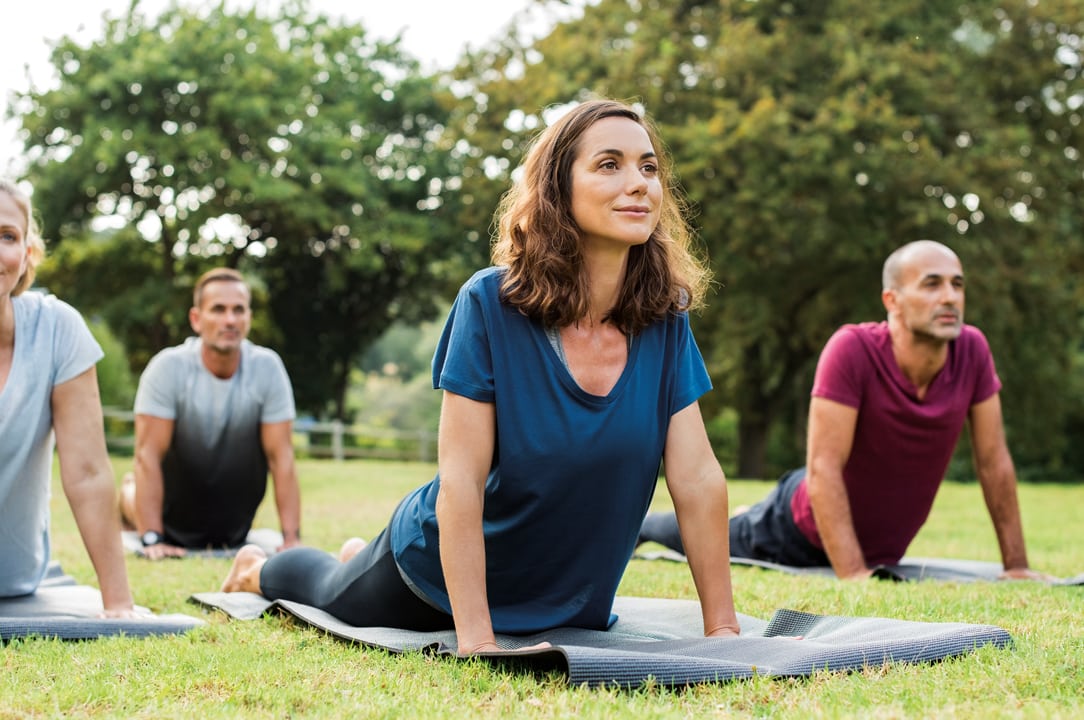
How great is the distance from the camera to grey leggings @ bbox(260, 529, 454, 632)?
390 cm

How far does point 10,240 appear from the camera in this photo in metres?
4.27

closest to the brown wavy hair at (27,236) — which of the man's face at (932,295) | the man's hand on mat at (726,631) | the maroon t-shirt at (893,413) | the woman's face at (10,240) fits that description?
the woman's face at (10,240)

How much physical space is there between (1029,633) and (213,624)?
294 centimetres

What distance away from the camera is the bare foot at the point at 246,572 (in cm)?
519

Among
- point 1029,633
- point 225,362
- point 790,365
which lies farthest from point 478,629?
point 790,365

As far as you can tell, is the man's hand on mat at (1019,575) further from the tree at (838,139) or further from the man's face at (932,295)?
the tree at (838,139)

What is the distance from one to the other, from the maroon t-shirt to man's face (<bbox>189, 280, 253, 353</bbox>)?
384 cm

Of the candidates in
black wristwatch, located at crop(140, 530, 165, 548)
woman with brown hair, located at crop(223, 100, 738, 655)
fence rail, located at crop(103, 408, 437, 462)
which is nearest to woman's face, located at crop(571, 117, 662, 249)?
woman with brown hair, located at crop(223, 100, 738, 655)

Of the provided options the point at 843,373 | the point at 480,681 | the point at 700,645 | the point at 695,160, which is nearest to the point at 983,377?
the point at 843,373

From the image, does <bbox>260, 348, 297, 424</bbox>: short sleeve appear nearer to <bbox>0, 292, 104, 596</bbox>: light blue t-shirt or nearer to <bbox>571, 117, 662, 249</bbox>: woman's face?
<bbox>0, 292, 104, 596</bbox>: light blue t-shirt

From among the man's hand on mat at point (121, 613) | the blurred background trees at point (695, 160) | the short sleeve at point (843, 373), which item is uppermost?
the blurred background trees at point (695, 160)

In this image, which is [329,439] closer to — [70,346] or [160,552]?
[160,552]

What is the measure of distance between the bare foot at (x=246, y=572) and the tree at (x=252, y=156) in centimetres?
2022

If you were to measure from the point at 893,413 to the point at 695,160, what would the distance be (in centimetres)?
1433
